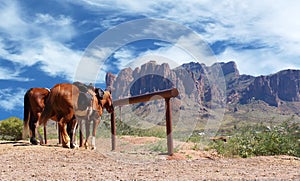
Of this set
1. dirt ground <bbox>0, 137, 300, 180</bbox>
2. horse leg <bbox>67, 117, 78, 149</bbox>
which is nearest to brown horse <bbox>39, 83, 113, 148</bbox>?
horse leg <bbox>67, 117, 78, 149</bbox>

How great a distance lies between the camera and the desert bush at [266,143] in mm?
8047

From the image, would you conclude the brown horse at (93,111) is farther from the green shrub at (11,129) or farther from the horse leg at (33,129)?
the green shrub at (11,129)

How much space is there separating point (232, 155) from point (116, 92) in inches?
160

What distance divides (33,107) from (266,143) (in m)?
5.56

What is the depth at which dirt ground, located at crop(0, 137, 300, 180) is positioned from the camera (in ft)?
16.5

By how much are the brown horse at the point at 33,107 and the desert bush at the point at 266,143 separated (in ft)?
14.3

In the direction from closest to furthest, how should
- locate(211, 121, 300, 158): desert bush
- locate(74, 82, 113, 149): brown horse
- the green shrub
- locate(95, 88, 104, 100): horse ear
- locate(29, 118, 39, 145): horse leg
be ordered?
locate(211, 121, 300, 158): desert bush, locate(74, 82, 113, 149): brown horse, locate(95, 88, 104, 100): horse ear, locate(29, 118, 39, 145): horse leg, the green shrub

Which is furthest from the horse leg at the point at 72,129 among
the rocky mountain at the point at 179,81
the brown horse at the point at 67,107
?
the rocky mountain at the point at 179,81

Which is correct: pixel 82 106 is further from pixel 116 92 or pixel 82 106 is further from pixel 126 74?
pixel 116 92

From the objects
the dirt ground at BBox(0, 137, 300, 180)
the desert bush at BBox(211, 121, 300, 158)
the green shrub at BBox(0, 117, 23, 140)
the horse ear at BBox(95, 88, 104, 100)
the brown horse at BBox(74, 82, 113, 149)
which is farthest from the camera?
the green shrub at BBox(0, 117, 23, 140)

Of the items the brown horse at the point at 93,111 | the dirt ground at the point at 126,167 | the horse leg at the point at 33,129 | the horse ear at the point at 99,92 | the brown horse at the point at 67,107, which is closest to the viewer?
the dirt ground at the point at 126,167

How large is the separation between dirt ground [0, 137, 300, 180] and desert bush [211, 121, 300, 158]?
3.05 ft

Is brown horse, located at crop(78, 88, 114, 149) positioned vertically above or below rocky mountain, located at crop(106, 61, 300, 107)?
below

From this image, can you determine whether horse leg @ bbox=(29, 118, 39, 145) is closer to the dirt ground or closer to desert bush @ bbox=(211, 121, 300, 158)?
the dirt ground
